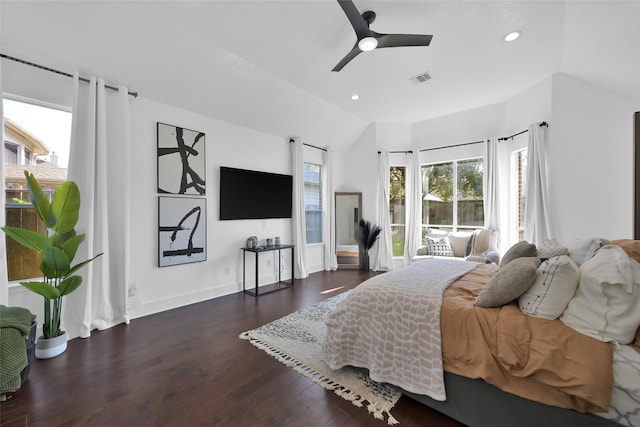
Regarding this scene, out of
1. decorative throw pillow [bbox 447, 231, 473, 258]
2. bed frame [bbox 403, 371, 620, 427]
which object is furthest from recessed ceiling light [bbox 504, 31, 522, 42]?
bed frame [bbox 403, 371, 620, 427]

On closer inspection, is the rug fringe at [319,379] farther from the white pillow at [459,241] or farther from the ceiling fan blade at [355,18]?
the white pillow at [459,241]

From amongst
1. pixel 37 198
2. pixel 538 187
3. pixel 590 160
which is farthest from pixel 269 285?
pixel 590 160

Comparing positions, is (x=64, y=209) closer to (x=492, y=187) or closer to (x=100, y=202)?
(x=100, y=202)

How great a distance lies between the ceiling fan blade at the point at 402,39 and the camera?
7.59ft

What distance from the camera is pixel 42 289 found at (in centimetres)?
223

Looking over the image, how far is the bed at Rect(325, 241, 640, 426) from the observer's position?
1220 mm

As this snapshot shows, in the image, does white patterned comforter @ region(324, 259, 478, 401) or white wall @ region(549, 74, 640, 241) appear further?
white wall @ region(549, 74, 640, 241)

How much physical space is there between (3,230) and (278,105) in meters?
3.36

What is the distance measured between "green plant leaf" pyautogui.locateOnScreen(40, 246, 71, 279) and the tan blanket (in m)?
3.13

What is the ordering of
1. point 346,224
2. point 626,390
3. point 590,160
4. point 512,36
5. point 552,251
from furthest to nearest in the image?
point 346,224, point 590,160, point 512,36, point 552,251, point 626,390

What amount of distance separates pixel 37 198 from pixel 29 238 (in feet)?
1.13

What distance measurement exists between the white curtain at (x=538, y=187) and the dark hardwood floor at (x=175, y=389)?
3298mm

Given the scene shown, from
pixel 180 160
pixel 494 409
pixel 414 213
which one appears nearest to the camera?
pixel 494 409

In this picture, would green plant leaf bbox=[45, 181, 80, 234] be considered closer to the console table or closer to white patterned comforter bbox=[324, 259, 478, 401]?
the console table
